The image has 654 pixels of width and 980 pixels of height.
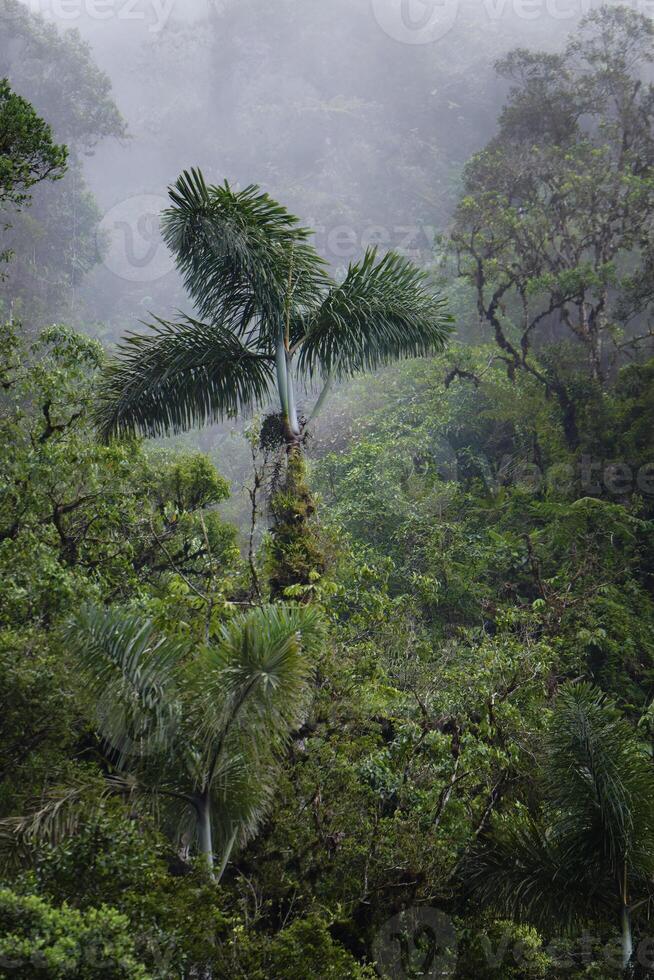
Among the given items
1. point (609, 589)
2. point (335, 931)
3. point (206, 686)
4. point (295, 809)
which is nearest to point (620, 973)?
point (335, 931)

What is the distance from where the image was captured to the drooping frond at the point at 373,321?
8.05 m

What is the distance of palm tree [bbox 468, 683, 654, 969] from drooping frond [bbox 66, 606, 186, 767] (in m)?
2.53

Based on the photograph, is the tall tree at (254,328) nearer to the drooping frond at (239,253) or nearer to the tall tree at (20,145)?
the drooping frond at (239,253)

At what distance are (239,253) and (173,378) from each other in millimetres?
1323

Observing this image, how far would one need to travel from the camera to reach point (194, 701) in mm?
4785

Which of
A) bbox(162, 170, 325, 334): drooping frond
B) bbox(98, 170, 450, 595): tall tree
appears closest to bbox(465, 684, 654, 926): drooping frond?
bbox(98, 170, 450, 595): tall tree

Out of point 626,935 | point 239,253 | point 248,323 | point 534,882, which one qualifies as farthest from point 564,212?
point 626,935

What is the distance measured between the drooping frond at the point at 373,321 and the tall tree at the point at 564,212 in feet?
25.5

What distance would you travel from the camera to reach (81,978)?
3299 millimetres

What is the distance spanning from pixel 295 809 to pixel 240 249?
16.1ft

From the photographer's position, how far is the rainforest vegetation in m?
4.59

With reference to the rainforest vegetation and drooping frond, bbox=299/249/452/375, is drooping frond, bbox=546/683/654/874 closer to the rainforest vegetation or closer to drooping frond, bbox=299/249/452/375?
the rainforest vegetation

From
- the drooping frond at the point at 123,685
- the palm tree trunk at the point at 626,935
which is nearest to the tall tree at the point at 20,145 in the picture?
the drooping frond at the point at 123,685

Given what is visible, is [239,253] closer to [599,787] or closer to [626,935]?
[599,787]
